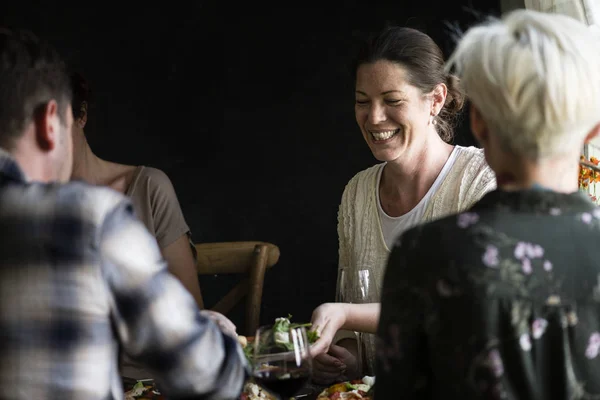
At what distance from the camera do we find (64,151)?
104 centimetres

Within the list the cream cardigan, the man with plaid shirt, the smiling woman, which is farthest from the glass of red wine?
the smiling woman

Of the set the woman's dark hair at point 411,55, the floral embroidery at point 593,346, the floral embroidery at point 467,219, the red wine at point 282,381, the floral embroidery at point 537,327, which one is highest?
the woman's dark hair at point 411,55

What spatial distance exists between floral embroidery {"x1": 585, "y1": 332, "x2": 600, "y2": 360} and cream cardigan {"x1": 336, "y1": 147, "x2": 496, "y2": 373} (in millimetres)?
976

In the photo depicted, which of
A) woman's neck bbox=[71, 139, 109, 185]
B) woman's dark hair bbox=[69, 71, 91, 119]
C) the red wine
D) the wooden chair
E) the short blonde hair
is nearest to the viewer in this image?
the short blonde hair

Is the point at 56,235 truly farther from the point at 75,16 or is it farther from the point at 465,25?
the point at 465,25

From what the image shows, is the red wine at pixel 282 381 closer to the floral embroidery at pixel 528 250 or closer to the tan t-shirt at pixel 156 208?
the floral embroidery at pixel 528 250

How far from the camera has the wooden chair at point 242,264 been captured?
2477mm

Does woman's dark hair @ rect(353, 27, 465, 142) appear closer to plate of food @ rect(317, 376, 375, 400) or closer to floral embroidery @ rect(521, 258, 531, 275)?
plate of food @ rect(317, 376, 375, 400)

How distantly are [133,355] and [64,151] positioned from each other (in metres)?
0.32

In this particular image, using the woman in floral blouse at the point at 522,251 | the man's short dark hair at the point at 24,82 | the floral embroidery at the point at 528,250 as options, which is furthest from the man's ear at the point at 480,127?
the man's short dark hair at the point at 24,82

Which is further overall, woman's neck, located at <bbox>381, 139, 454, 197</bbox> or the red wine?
woman's neck, located at <bbox>381, 139, 454, 197</bbox>

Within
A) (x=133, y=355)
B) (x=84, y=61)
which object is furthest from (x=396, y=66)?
(x=84, y=61)

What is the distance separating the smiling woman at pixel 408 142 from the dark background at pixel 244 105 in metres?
1.65

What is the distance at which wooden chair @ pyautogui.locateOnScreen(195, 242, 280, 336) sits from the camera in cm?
248
